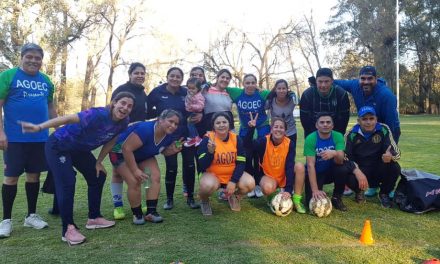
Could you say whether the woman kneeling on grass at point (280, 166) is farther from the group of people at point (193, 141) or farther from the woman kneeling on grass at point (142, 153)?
the woman kneeling on grass at point (142, 153)

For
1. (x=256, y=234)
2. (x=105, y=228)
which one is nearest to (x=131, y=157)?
(x=105, y=228)

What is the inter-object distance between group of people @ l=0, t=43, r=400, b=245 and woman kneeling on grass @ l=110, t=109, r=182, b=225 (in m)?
0.01

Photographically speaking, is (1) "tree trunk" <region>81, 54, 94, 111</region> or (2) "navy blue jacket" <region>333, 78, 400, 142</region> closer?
(2) "navy blue jacket" <region>333, 78, 400, 142</region>

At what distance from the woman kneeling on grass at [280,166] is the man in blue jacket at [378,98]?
4.37 feet

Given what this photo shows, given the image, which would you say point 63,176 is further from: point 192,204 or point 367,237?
point 367,237

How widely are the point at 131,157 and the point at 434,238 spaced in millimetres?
3295

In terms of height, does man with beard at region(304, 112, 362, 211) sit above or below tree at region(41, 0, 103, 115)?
below

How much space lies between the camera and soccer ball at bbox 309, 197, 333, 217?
4.75m

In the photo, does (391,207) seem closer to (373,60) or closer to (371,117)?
(371,117)

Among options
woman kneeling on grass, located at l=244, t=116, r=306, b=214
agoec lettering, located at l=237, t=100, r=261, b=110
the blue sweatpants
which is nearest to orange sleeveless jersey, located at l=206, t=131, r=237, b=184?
woman kneeling on grass, located at l=244, t=116, r=306, b=214

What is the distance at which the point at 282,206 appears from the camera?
15.9 feet

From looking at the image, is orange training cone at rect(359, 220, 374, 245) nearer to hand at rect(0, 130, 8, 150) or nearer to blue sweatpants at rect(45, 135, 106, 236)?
blue sweatpants at rect(45, 135, 106, 236)

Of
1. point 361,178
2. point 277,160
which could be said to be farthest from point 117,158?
point 361,178

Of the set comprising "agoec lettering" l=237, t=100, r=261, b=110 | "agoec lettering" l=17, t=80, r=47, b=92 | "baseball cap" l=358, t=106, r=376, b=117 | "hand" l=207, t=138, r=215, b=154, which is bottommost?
"hand" l=207, t=138, r=215, b=154
